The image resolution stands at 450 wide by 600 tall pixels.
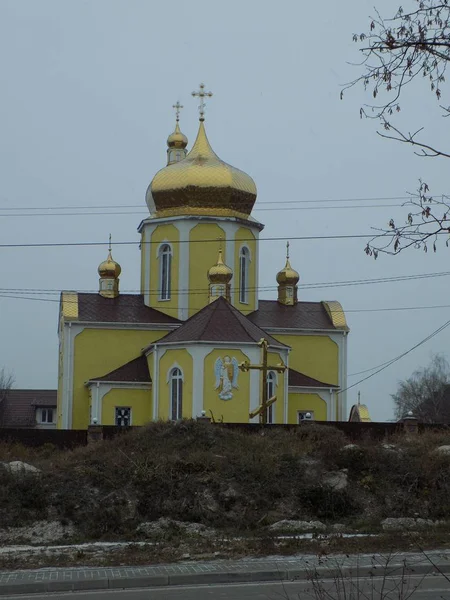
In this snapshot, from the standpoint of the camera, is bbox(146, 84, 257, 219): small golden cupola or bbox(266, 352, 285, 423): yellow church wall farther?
bbox(146, 84, 257, 219): small golden cupola

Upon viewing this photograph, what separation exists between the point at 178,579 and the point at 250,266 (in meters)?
31.7

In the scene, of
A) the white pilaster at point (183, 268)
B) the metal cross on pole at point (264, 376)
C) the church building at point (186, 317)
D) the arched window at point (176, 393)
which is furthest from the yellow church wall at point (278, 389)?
the metal cross on pole at point (264, 376)

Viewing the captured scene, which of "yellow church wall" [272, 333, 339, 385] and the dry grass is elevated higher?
"yellow church wall" [272, 333, 339, 385]

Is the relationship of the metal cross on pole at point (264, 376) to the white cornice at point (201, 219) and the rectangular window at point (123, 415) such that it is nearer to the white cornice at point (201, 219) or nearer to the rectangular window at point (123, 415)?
the rectangular window at point (123, 415)

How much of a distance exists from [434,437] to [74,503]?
7287mm

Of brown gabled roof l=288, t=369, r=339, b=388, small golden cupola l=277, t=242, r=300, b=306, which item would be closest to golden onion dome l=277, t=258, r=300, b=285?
small golden cupola l=277, t=242, r=300, b=306

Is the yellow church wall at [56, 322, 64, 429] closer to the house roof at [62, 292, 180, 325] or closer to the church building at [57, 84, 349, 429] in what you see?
the church building at [57, 84, 349, 429]

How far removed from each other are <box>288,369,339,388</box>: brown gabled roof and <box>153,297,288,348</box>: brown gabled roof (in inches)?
111

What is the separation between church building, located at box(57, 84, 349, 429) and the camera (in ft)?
126

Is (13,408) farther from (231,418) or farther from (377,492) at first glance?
(377,492)

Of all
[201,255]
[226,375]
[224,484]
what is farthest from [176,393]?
[224,484]

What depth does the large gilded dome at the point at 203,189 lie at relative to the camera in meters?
42.1

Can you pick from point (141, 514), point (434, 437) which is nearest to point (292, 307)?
point (434, 437)

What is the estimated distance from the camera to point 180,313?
1658 inches
